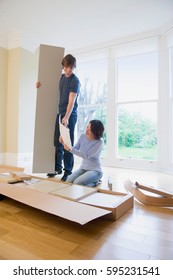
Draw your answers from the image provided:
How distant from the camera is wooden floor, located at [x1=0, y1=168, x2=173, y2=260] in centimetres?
75

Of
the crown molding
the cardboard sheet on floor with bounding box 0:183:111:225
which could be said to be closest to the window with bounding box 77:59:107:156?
the crown molding

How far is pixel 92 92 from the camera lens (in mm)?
3770

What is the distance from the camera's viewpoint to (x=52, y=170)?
2.17 meters

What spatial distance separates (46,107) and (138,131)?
1778mm

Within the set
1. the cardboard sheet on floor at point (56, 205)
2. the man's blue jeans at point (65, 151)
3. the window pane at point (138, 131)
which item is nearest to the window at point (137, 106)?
the window pane at point (138, 131)

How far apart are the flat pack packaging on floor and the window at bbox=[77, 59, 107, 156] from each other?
2.24 metres

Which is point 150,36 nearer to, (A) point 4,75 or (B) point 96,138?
(B) point 96,138

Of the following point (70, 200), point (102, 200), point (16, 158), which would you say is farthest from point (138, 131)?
point (70, 200)

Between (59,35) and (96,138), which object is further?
(59,35)

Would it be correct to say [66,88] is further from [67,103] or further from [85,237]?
[85,237]

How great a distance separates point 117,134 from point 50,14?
2.12 meters

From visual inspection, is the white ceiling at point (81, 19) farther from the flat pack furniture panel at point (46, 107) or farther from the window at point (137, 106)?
the flat pack furniture panel at point (46, 107)

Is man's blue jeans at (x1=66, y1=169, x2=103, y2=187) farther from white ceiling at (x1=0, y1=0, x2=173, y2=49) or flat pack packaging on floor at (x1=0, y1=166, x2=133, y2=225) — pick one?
white ceiling at (x1=0, y1=0, x2=173, y2=49)

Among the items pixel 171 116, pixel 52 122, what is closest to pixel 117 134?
pixel 171 116
